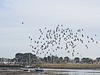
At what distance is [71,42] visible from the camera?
8525 centimetres

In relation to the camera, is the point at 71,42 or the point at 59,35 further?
the point at 71,42

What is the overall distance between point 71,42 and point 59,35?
10.8 metres

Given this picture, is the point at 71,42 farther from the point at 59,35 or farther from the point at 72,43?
the point at 59,35

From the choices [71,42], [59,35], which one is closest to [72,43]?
[71,42]

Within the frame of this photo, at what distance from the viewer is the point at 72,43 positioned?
286 feet

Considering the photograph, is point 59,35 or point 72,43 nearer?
point 59,35

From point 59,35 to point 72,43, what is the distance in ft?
42.4

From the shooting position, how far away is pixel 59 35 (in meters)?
75.3

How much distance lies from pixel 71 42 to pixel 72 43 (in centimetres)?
213
